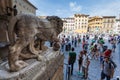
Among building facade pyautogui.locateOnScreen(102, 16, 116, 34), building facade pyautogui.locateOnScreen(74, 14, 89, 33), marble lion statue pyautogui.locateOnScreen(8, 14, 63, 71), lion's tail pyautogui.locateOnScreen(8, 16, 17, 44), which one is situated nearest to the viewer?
marble lion statue pyautogui.locateOnScreen(8, 14, 63, 71)

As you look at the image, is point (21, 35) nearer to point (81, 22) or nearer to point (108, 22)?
point (108, 22)

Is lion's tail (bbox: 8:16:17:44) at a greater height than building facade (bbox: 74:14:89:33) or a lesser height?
lesser

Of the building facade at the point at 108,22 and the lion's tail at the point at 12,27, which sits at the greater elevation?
the building facade at the point at 108,22

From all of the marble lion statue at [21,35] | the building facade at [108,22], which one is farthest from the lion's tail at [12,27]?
the building facade at [108,22]

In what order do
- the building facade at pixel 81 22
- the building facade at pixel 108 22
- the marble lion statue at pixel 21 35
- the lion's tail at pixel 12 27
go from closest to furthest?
the marble lion statue at pixel 21 35 < the lion's tail at pixel 12 27 < the building facade at pixel 108 22 < the building facade at pixel 81 22

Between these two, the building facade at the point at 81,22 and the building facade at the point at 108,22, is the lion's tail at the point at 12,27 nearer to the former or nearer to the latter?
the building facade at the point at 108,22

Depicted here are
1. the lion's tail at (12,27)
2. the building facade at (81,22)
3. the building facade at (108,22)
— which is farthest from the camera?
the building facade at (81,22)

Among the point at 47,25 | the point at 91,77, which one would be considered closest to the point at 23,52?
the point at 47,25

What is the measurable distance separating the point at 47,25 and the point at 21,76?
160cm

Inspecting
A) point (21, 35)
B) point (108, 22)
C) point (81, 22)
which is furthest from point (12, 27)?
point (81, 22)

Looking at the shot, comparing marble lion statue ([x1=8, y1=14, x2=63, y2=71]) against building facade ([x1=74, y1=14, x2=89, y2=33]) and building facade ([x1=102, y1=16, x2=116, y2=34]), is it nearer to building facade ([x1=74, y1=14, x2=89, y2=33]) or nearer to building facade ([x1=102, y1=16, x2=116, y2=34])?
building facade ([x1=102, y1=16, x2=116, y2=34])

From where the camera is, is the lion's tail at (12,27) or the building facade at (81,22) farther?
the building facade at (81,22)

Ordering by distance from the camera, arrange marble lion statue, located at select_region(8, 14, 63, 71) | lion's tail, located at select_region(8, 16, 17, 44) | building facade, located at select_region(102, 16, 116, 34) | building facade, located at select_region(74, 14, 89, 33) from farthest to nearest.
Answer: building facade, located at select_region(74, 14, 89, 33) → building facade, located at select_region(102, 16, 116, 34) → lion's tail, located at select_region(8, 16, 17, 44) → marble lion statue, located at select_region(8, 14, 63, 71)

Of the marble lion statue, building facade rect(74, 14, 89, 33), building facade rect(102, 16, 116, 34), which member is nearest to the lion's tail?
the marble lion statue
